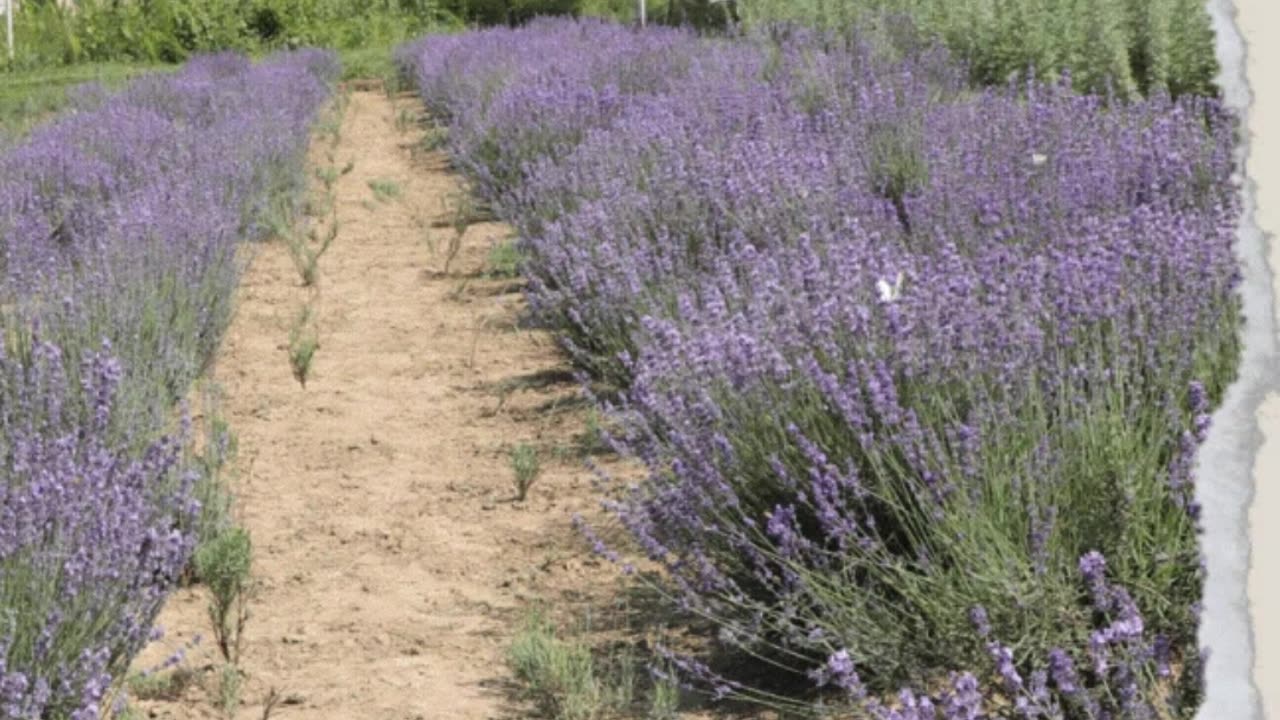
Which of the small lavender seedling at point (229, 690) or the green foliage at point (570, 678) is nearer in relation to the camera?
the green foliage at point (570, 678)

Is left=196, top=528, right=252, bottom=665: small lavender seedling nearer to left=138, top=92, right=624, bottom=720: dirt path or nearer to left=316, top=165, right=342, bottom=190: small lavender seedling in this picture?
left=138, top=92, right=624, bottom=720: dirt path

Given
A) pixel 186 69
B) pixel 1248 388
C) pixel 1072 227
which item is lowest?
pixel 186 69

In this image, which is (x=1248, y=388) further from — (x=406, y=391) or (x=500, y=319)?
(x=500, y=319)

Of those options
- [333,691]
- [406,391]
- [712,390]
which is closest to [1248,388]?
[712,390]

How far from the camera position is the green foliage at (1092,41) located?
801cm

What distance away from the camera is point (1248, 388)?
201 cm

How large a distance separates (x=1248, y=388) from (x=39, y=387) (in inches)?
106

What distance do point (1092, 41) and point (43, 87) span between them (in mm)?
10413

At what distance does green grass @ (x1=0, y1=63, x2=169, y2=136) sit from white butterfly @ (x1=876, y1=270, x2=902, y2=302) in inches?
288

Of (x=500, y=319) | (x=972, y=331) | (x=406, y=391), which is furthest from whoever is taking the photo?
(x=500, y=319)

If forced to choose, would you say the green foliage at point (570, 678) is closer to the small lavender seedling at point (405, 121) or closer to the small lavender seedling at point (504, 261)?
the small lavender seedling at point (504, 261)

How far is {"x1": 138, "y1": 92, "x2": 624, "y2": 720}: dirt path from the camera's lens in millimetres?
3641

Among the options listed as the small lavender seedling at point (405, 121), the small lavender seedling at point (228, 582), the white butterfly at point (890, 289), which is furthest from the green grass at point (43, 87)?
the white butterfly at point (890, 289)

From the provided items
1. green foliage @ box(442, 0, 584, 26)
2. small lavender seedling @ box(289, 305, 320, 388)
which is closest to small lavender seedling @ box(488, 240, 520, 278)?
small lavender seedling @ box(289, 305, 320, 388)
